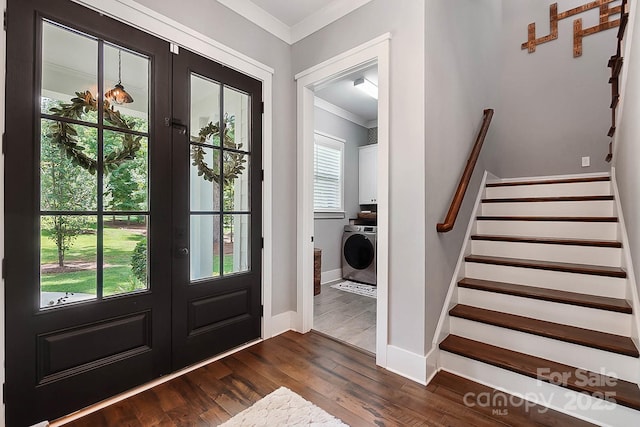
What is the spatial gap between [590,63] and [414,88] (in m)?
3.03

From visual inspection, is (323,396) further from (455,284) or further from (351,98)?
(351,98)

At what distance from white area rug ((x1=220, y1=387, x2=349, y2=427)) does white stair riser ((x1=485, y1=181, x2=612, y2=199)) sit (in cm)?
281

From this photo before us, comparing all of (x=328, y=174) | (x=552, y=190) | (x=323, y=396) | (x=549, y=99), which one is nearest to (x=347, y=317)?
(x=323, y=396)

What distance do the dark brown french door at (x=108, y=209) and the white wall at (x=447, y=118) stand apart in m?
1.50

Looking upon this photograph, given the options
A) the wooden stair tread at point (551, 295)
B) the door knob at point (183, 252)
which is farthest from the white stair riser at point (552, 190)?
the door knob at point (183, 252)

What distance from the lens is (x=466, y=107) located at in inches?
102

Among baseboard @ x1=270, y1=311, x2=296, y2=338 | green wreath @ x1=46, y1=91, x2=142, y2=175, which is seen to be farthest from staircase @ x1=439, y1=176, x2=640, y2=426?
green wreath @ x1=46, y1=91, x2=142, y2=175

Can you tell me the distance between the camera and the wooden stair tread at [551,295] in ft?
5.71

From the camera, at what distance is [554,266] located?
81.4 inches

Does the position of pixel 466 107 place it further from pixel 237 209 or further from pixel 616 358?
pixel 237 209

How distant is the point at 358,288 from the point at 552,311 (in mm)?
2549

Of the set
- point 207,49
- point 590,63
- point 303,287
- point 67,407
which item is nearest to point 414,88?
point 207,49

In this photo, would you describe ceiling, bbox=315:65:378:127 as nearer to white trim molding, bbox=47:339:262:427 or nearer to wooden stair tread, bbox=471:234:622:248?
wooden stair tread, bbox=471:234:622:248

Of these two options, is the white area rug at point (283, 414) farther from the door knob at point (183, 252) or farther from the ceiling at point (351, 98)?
the ceiling at point (351, 98)
